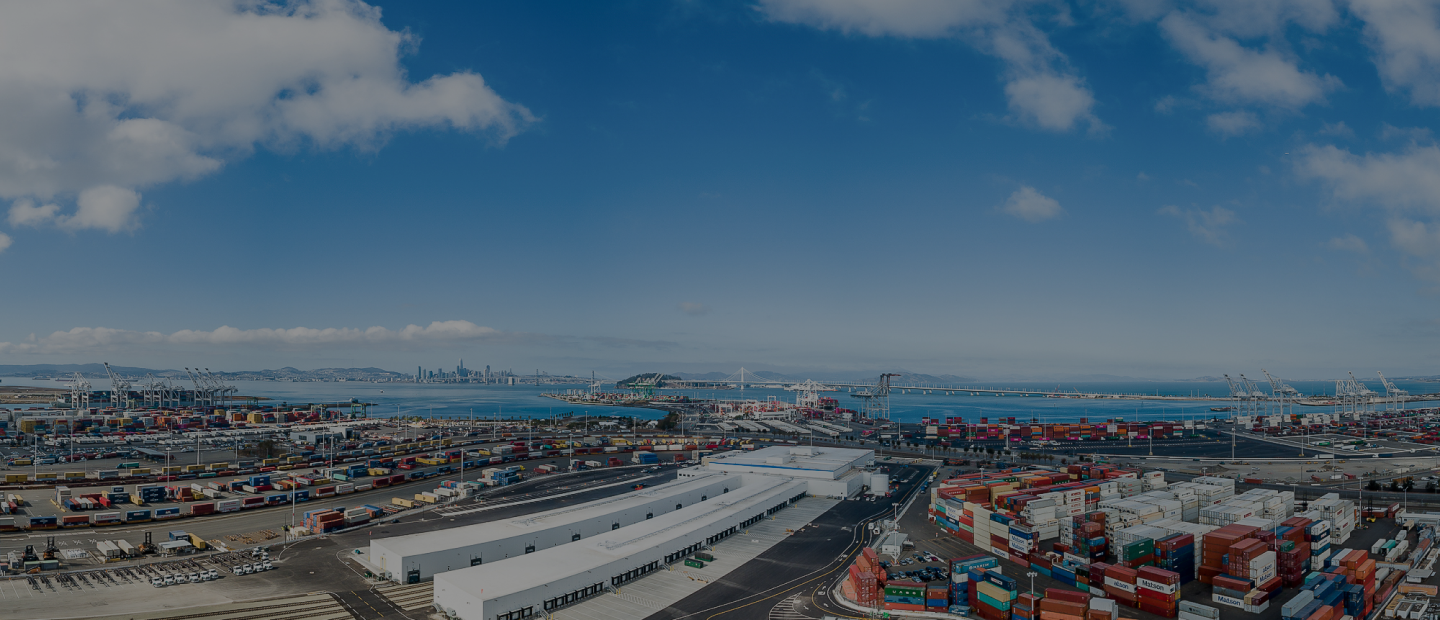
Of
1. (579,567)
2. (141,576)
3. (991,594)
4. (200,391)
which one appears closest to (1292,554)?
(991,594)

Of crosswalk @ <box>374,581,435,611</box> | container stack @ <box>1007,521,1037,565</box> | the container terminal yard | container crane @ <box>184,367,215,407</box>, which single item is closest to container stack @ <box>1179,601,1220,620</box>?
the container terminal yard

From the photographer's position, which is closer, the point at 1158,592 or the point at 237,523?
the point at 1158,592

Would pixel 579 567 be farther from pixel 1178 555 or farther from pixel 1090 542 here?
pixel 1178 555

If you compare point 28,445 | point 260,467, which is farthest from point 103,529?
point 28,445

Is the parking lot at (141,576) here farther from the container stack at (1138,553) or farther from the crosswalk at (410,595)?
the container stack at (1138,553)

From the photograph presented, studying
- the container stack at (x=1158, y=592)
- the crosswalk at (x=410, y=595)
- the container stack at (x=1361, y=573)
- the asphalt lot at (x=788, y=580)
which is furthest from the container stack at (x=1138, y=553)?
the crosswalk at (x=410, y=595)

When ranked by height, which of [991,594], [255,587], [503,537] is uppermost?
[503,537]

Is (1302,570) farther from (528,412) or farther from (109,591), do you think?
(528,412)
